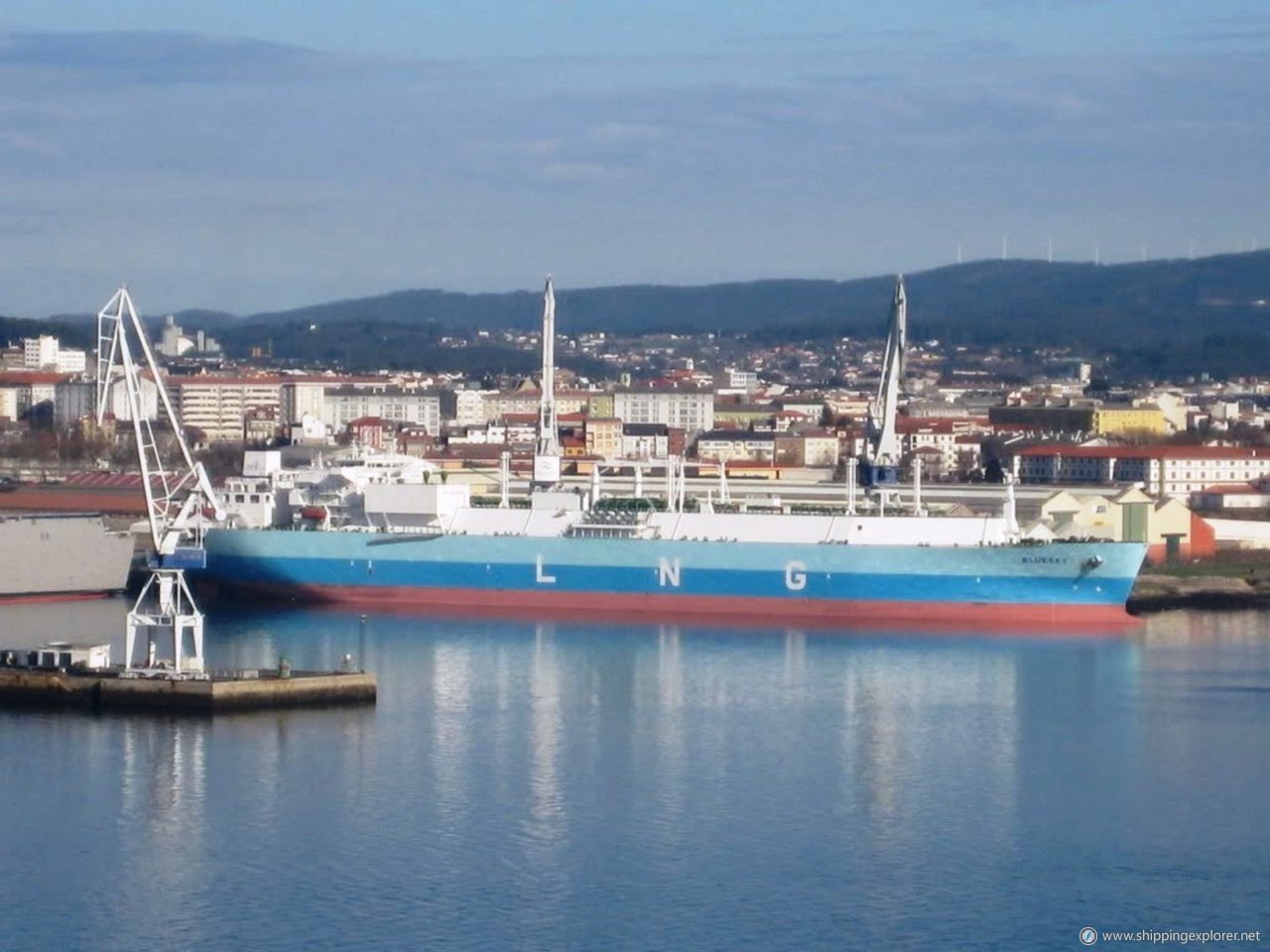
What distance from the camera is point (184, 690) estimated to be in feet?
46.7

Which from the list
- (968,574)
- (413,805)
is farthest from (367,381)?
(413,805)

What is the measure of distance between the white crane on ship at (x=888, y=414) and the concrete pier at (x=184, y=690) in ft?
26.2

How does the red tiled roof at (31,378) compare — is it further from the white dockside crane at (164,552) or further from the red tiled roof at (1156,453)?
the white dockside crane at (164,552)

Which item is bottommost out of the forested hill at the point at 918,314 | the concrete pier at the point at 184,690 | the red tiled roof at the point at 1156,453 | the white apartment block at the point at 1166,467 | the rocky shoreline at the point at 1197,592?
the concrete pier at the point at 184,690

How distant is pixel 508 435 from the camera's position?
4397cm

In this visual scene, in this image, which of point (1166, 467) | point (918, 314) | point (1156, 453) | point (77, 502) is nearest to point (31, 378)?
point (77, 502)

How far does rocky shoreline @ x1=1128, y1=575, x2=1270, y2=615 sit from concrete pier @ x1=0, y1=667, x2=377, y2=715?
8.58 metres

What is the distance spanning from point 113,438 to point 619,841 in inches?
1209

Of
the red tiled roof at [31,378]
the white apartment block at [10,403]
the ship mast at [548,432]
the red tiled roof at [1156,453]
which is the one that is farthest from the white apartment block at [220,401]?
the ship mast at [548,432]

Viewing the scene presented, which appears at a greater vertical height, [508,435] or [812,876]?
[508,435]

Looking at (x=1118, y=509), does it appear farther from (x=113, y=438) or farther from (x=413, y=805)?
(x=113, y=438)

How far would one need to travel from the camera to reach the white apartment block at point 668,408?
52.5 m

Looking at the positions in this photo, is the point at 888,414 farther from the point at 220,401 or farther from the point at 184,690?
the point at 220,401

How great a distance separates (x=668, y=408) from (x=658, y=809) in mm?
41084
